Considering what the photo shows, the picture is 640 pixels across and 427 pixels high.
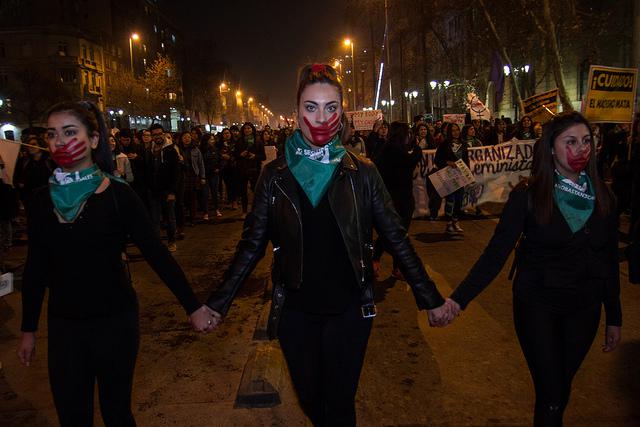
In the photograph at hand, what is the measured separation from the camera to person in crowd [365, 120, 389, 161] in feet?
40.4

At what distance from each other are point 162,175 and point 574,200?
7815 millimetres

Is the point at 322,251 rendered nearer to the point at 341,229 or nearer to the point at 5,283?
the point at 341,229

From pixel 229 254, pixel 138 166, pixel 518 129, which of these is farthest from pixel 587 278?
pixel 518 129

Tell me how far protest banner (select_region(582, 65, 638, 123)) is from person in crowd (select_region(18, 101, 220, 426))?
8.80 metres

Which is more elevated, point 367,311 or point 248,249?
point 248,249

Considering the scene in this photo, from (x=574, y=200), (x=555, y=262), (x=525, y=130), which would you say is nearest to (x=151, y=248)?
(x=555, y=262)

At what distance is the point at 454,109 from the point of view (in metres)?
43.6

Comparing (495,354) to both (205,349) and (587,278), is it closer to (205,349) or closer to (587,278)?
(587,278)

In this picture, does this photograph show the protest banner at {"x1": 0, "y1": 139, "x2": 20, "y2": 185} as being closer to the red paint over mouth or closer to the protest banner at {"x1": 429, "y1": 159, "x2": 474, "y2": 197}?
the red paint over mouth

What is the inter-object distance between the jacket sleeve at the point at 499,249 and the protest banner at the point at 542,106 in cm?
1363

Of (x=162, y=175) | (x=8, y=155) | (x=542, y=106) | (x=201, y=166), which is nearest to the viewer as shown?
(x=8, y=155)

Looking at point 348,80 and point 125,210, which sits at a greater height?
point 348,80

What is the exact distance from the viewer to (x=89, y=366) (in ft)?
8.93

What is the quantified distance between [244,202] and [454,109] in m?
33.1
